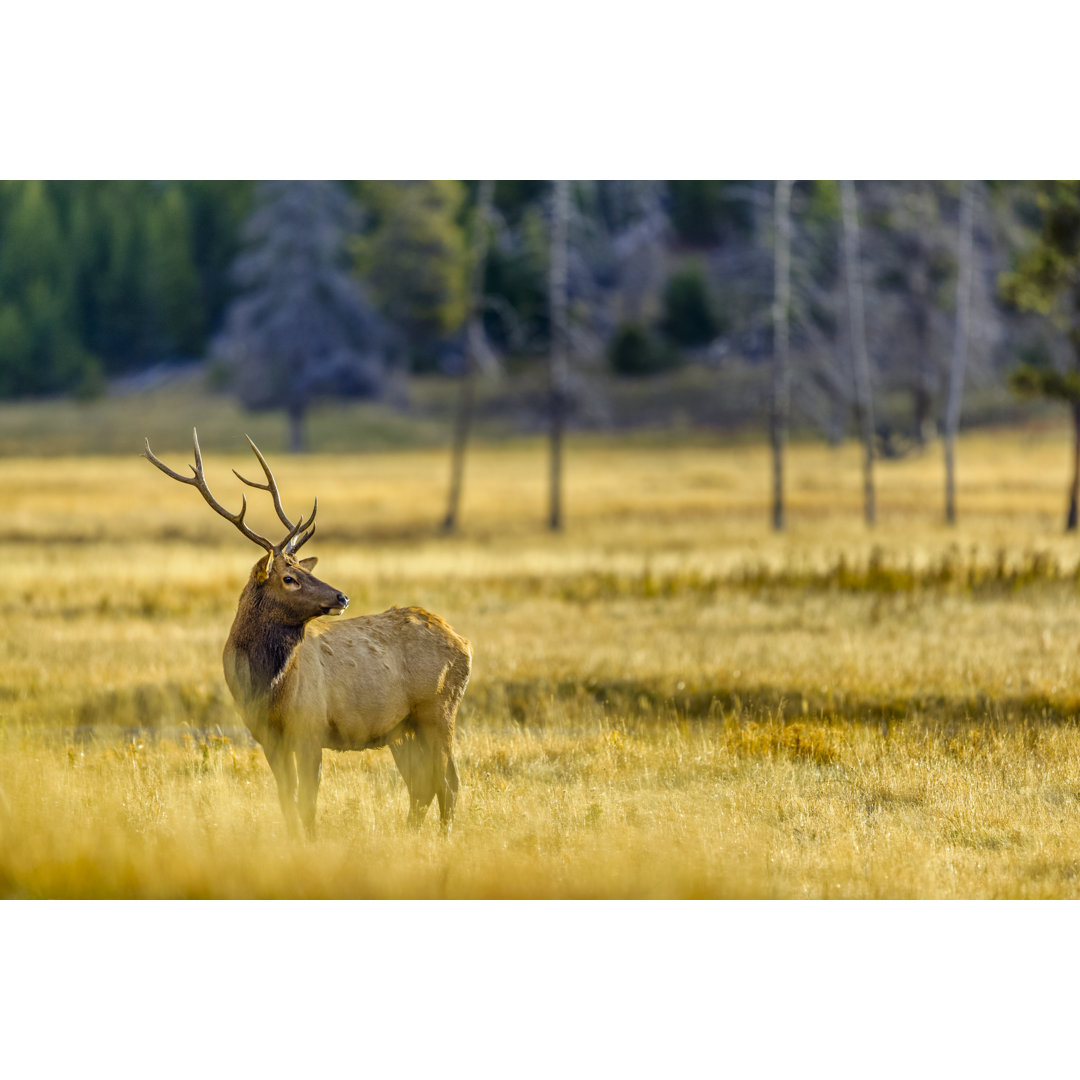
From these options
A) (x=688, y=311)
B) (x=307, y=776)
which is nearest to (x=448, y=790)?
(x=307, y=776)

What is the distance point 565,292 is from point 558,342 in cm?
89

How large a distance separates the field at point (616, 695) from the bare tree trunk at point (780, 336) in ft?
1.86

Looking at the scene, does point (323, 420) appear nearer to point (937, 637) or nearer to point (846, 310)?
point (846, 310)

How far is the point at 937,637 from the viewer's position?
499 inches

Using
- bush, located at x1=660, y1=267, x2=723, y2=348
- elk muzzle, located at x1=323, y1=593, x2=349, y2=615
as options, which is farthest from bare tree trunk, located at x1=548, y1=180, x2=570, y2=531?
elk muzzle, located at x1=323, y1=593, x2=349, y2=615

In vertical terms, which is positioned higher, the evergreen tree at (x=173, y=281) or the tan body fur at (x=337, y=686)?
the evergreen tree at (x=173, y=281)

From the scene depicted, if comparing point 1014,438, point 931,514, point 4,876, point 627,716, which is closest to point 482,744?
point 627,716

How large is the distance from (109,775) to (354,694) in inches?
96.5

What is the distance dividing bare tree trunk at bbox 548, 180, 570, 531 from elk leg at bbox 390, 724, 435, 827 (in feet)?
47.0

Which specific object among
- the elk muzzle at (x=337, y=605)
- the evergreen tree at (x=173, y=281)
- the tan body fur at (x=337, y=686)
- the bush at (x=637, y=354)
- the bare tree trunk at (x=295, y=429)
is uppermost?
the evergreen tree at (x=173, y=281)

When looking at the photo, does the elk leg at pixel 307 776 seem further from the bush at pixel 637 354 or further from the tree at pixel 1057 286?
the bush at pixel 637 354

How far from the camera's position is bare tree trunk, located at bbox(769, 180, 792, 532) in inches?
795

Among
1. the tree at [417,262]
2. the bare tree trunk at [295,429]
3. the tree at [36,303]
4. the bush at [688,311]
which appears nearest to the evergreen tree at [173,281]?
the tree at [36,303]

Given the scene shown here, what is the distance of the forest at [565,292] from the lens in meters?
15.7
